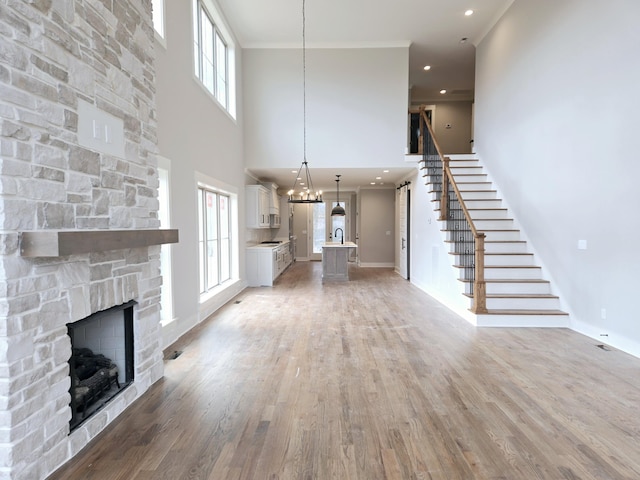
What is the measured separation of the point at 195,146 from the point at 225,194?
1885mm

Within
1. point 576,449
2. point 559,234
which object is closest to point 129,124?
point 576,449

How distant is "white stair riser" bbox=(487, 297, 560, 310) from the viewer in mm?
4855

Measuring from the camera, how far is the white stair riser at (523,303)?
4855 millimetres

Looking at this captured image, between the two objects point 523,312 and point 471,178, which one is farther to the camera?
point 471,178

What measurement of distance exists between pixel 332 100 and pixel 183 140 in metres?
4.09

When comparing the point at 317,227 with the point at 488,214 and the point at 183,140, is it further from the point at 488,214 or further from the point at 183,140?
the point at 183,140

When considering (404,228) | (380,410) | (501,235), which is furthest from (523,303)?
(404,228)

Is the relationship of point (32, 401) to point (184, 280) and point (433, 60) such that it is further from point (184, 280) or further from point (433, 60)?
point (433, 60)

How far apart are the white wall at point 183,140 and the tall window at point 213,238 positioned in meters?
0.46

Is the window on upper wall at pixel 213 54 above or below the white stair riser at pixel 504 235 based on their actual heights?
above

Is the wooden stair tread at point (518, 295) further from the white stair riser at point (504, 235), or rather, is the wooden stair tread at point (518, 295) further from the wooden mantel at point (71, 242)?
the wooden mantel at point (71, 242)

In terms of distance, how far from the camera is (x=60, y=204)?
1951 mm

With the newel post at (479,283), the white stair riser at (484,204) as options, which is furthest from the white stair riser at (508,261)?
the white stair riser at (484,204)

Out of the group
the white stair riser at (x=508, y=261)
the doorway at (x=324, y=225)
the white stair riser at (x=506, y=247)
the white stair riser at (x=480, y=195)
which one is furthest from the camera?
the doorway at (x=324, y=225)
